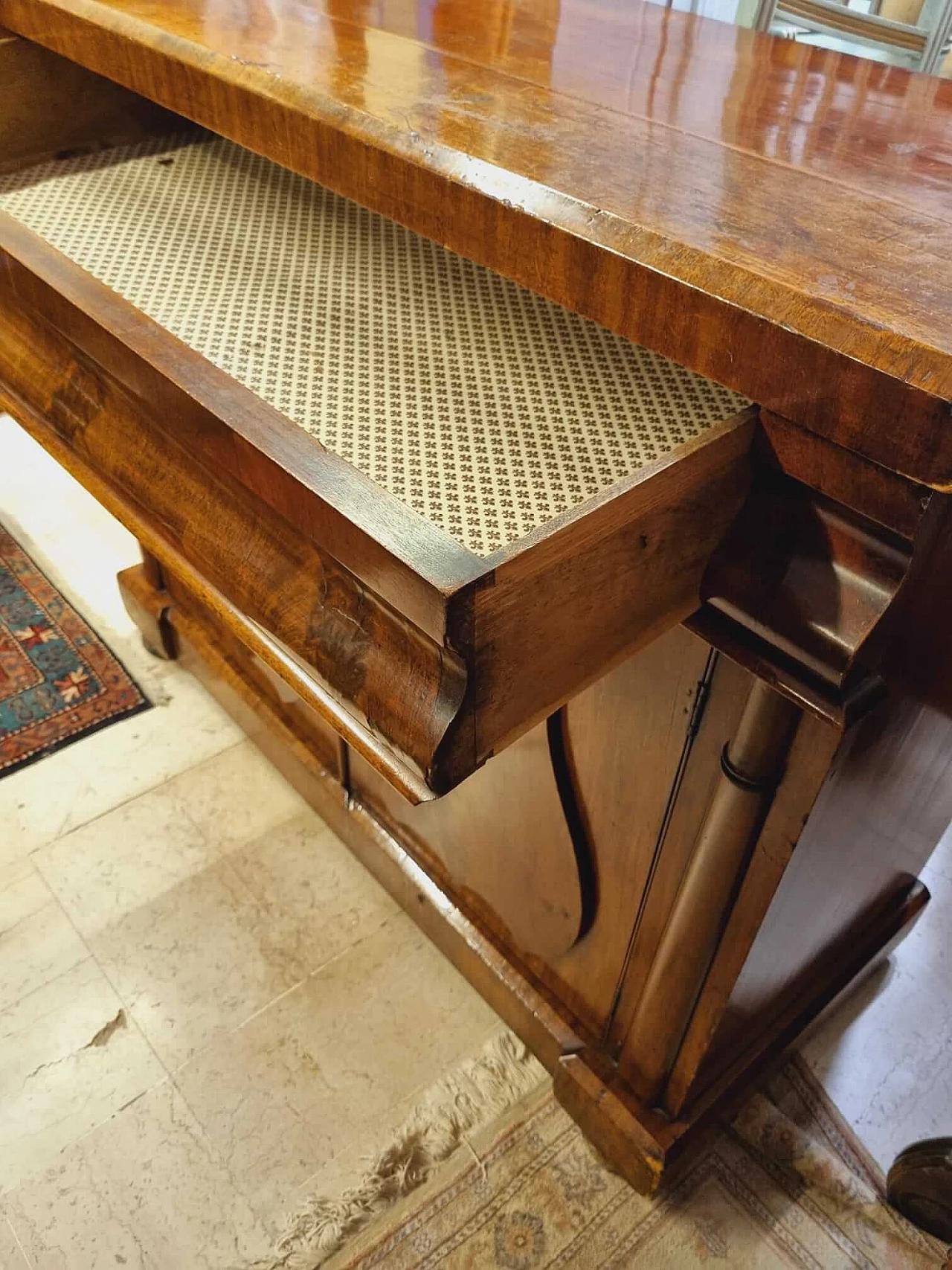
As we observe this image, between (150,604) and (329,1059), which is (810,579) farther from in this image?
(150,604)

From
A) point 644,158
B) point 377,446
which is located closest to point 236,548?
point 377,446

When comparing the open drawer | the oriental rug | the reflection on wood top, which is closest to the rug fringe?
the oriental rug

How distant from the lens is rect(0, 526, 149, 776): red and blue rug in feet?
5.03

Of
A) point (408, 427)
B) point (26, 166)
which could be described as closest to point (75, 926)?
point (26, 166)

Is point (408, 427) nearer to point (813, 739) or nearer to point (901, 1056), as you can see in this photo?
point (813, 739)

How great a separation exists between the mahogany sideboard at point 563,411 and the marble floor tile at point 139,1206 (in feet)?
1.34

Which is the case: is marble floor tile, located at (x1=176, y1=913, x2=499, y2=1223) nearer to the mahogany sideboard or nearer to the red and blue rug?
the mahogany sideboard

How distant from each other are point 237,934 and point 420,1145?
35 centimetres

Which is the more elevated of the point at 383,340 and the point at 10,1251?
the point at 383,340

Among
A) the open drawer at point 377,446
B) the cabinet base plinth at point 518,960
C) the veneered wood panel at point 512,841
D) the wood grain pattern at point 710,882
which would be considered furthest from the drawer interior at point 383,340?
the cabinet base plinth at point 518,960

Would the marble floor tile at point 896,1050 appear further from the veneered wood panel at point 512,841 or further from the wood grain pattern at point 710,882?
the veneered wood panel at point 512,841

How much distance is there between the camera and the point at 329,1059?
3.85ft

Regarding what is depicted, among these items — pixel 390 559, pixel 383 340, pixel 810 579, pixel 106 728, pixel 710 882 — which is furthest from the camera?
pixel 106 728

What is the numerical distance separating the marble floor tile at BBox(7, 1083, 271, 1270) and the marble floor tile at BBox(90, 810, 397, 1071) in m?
0.09
